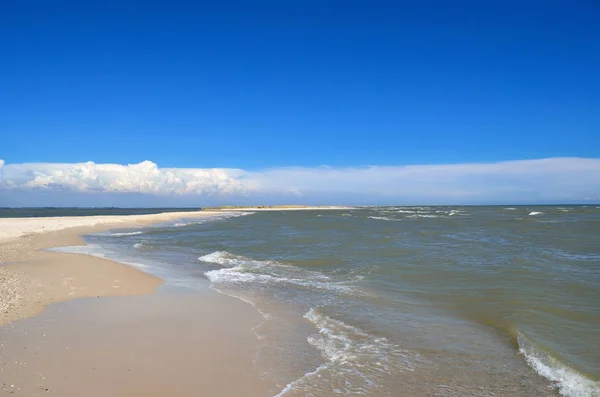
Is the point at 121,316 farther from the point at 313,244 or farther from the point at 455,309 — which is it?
the point at 313,244

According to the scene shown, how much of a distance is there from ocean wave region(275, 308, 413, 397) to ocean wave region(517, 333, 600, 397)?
2001 mm

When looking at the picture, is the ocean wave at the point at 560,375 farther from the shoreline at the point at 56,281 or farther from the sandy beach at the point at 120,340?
the shoreline at the point at 56,281

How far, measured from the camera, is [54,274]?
12.8 m

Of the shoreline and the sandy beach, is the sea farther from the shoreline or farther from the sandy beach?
the shoreline

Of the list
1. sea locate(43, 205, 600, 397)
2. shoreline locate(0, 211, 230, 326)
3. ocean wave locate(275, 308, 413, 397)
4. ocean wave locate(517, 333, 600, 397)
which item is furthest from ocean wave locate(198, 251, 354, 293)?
ocean wave locate(517, 333, 600, 397)

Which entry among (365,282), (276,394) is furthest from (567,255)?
(276,394)

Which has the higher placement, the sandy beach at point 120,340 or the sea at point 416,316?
the sandy beach at point 120,340

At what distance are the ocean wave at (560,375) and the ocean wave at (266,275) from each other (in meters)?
5.47

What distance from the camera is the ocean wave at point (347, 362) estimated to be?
546 centimetres

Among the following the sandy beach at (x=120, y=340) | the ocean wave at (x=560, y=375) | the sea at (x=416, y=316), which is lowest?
the ocean wave at (x=560, y=375)

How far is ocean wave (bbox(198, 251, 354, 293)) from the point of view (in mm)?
12852

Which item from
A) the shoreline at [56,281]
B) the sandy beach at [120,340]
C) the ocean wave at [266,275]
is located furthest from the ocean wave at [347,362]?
the shoreline at [56,281]

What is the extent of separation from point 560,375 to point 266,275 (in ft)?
32.1

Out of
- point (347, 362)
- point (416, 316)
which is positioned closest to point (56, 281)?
point (347, 362)
